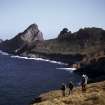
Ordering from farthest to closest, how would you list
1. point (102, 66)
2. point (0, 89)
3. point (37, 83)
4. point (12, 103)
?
point (102, 66) → point (37, 83) → point (0, 89) → point (12, 103)

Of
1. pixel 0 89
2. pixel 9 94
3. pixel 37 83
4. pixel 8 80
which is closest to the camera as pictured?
pixel 9 94

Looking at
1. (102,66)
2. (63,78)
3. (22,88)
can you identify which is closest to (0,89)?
(22,88)

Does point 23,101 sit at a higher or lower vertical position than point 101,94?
lower

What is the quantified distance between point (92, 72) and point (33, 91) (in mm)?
57779

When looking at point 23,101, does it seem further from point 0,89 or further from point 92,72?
point 92,72

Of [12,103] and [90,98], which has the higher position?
[90,98]

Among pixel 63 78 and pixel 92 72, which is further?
pixel 92 72

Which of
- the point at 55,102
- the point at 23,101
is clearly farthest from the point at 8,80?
the point at 55,102

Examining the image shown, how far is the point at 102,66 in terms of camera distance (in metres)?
150

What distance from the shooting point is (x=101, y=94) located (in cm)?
4750

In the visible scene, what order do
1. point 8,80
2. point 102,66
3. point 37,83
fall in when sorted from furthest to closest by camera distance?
point 102,66, point 8,80, point 37,83

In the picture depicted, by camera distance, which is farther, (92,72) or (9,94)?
(92,72)

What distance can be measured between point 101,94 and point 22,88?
63.8 meters

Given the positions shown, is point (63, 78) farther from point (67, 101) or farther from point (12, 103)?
point (67, 101)
